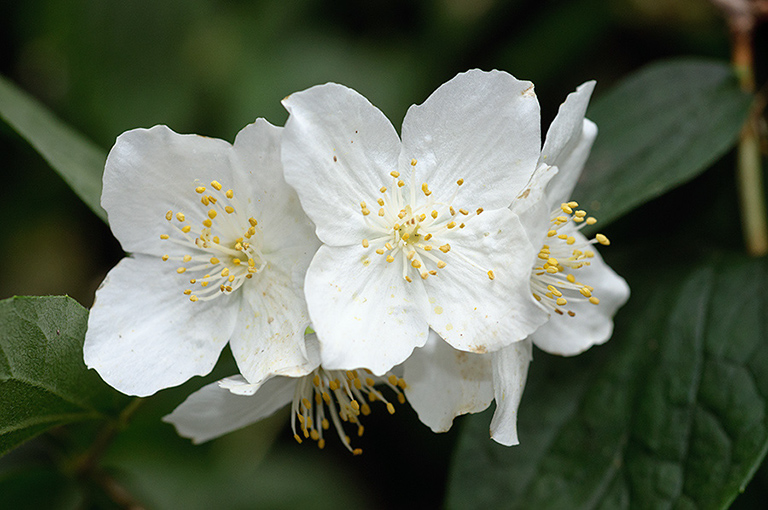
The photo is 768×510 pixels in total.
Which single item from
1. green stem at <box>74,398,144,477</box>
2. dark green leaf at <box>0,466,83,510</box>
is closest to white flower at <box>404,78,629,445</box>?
green stem at <box>74,398,144,477</box>

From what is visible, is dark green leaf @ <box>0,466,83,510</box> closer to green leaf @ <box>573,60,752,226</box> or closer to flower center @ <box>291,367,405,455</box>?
flower center @ <box>291,367,405,455</box>

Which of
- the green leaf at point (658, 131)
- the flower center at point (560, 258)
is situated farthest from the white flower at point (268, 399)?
the green leaf at point (658, 131)

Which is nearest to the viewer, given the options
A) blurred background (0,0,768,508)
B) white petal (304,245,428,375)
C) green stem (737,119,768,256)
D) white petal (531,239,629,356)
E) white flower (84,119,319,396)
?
white petal (304,245,428,375)

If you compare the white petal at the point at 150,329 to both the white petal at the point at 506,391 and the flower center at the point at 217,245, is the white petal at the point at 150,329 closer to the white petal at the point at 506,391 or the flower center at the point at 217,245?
the flower center at the point at 217,245

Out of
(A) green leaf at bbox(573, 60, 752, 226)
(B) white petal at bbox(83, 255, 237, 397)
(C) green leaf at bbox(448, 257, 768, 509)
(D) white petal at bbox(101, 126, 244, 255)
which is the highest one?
(D) white petal at bbox(101, 126, 244, 255)

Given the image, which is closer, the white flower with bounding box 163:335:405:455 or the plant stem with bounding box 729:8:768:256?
the white flower with bounding box 163:335:405:455

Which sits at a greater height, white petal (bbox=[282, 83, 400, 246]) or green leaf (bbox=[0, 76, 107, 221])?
green leaf (bbox=[0, 76, 107, 221])
